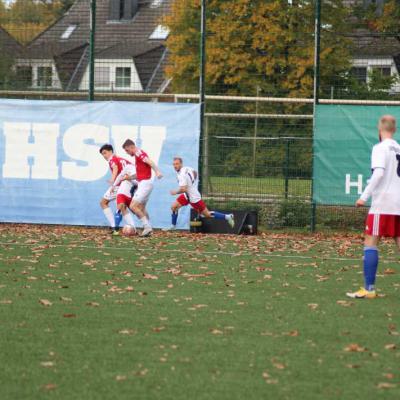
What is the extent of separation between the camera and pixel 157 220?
21375 millimetres

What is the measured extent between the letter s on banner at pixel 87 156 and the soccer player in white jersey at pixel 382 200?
11196mm

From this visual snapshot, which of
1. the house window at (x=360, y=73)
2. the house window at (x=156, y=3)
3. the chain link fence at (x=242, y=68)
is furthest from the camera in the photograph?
the house window at (x=156, y=3)

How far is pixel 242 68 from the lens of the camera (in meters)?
24.9

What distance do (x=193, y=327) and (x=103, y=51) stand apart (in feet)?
55.6

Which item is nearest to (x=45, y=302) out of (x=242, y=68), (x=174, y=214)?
(x=174, y=214)

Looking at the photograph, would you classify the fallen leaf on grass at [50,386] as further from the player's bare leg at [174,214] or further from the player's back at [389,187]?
the player's bare leg at [174,214]

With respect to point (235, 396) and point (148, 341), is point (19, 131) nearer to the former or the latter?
point (148, 341)

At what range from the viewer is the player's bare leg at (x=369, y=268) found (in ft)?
35.9

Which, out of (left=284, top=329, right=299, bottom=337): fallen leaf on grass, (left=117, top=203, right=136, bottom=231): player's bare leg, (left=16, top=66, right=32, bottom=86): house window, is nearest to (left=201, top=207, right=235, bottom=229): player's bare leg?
(left=117, top=203, right=136, bottom=231): player's bare leg

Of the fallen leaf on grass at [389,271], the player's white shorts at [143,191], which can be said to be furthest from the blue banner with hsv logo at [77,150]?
the fallen leaf on grass at [389,271]

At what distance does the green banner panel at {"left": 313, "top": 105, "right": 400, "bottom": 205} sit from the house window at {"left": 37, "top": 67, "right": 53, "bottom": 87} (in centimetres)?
628

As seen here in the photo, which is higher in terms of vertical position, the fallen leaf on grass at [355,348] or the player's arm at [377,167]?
the player's arm at [377,167]

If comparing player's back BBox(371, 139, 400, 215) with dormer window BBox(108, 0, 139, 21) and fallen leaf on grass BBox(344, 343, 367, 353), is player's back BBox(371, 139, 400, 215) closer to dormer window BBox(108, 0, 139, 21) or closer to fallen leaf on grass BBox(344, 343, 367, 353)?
fallen leaf on grass BBox(344, 343, 367, 353)

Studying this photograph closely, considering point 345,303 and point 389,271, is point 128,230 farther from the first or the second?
point 345,303
